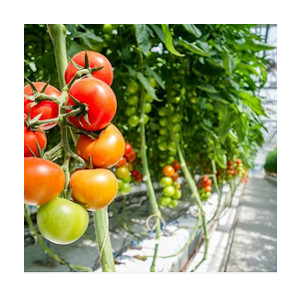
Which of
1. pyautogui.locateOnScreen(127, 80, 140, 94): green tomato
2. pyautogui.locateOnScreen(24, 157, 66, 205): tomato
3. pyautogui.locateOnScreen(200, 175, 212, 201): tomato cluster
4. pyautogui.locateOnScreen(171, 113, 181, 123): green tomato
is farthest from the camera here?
pyautogui.locateOnScreen(200, 175, 212, 201): tomato cluster

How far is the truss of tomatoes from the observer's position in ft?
0.61

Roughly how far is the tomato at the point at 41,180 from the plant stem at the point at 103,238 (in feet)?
0.17

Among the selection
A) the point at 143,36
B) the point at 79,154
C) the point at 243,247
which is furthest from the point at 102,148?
the point at 243,247

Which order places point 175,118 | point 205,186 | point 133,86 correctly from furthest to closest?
point 205,186 < point 175,118 < point 133,86

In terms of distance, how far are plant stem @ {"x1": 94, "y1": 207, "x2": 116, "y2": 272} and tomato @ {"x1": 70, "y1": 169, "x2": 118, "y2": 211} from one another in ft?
0.07

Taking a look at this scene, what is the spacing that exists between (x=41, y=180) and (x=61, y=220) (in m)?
0.03

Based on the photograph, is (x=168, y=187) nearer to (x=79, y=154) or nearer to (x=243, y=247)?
(x=79, y=154)

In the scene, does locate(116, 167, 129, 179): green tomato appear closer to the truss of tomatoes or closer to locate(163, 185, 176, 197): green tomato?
locate(163, 185, 176, 197): green tomato

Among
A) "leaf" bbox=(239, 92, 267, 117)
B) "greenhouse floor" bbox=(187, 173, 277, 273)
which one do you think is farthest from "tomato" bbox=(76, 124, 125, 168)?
"greenhouse floor" bbox=(187, 173, 277, 273)

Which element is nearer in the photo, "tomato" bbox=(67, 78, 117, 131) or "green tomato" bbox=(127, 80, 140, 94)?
"tomato" bbox=(67, 78, 117, 131)

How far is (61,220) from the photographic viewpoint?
0.63ft

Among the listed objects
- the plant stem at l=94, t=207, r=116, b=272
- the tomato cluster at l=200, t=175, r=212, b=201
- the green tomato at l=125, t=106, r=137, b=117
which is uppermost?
the green tomato at l=125, t=106, r=137, b=117
